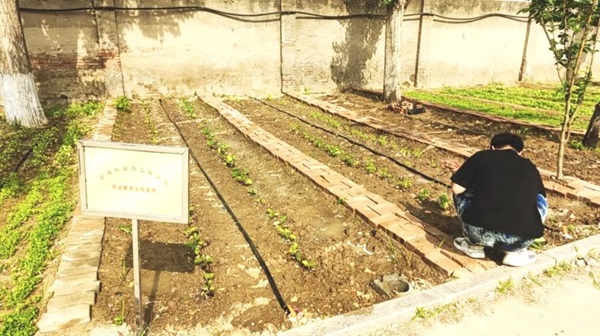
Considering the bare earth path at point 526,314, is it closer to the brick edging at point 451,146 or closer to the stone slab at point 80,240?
the brick edging at point 451,146

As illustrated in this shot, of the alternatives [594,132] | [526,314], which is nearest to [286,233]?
[526,314]

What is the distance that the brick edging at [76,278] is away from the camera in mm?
2906

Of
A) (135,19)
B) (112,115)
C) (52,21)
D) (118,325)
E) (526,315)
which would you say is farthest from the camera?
(135,19)

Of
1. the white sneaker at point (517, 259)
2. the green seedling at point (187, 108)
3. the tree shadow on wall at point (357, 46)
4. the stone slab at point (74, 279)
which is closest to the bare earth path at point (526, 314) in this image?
the white sneaker at point (517, 259)

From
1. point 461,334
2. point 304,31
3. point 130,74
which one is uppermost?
point 304,31

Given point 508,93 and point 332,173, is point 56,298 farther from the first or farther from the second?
point 508,93

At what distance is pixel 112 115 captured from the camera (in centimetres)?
939

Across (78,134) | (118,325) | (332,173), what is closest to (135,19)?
(78,134)

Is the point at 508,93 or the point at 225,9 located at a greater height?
the point at 225,9

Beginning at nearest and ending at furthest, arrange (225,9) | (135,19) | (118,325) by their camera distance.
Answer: (118,325)
(135,19)
(225,9)

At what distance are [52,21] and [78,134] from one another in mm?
4864

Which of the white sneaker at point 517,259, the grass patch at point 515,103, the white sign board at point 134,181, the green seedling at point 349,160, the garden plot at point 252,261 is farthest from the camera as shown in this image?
the grass patch at point 515,103

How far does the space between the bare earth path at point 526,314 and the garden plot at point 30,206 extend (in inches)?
107

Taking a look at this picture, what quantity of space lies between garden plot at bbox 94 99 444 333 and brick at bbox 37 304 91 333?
112 mm
